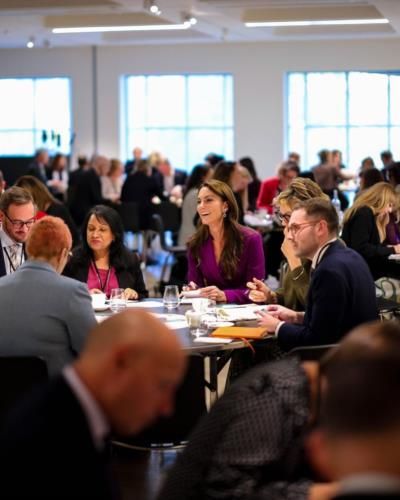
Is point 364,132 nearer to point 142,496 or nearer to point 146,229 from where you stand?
point 146,229

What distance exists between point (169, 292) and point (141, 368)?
3.54 m

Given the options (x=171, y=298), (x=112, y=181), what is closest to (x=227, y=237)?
(x=171, y=298)

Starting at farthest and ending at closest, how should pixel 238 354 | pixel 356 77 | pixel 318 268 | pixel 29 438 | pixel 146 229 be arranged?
pixel 356 77
pixel 146 229
pixel 238 354
pixel 318 268
pixel 29 438

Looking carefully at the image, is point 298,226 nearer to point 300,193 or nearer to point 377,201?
point 300,193

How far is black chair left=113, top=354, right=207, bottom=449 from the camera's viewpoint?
403 cm

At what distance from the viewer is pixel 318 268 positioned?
4.32 meters

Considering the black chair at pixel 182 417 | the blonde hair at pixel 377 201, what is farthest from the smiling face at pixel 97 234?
the blonde hair at pixel 377 201

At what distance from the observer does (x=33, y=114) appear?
19984mm

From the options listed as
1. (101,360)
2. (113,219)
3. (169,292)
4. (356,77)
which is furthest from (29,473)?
(356,77)

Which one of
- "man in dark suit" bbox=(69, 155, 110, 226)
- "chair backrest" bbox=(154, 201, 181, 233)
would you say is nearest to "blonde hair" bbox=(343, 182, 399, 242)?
"chair backrest" bbox=(154, 201, 181, 233)

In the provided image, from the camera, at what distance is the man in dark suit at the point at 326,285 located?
428 cm

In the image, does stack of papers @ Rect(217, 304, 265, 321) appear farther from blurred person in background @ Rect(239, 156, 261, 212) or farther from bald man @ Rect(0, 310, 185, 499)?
blurred person in background @ Rect(239, 156, 261, 212)

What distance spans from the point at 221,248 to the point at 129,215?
284 inches

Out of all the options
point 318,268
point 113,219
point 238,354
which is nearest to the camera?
point 318,268
